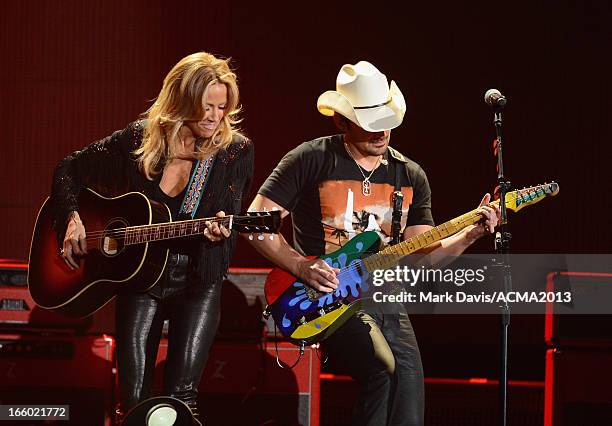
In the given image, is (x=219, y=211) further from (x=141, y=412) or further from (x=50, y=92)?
(x=50, y=92)

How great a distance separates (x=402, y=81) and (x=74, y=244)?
270 centimetres

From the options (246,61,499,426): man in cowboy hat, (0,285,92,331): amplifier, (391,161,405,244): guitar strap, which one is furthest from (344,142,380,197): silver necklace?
(0,285,92,331): amplifier

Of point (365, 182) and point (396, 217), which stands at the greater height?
point (365, 182)

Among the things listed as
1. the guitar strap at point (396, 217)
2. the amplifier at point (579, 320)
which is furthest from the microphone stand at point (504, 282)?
the amplifier at point (579, 320)

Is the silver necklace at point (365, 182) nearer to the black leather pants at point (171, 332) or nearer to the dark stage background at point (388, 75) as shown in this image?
the black leather pants at point (171, 332)

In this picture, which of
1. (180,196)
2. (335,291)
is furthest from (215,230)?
(335,291)

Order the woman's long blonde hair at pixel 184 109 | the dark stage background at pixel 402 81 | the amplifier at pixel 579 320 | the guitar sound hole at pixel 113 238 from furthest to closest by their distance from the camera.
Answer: the dark stage background at pixel 402 81, the amplifier at pixel 579 320, the guitar sound hole at pixel 113 238, the woman's long blonde hair at pixel 184 109

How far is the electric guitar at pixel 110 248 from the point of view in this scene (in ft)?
12.4

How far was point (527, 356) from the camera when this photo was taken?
5.73 metres

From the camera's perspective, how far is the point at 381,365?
12.8 ft

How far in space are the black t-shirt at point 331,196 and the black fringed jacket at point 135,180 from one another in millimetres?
228

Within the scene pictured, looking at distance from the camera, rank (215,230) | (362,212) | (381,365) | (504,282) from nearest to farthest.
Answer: (504,282) → (215,230) → (381,365) → (362,212)

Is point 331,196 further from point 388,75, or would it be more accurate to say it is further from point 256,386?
point 388,75

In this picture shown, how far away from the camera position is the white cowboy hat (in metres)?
4.17
